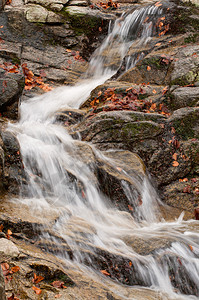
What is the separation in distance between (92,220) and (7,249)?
65.1 inches

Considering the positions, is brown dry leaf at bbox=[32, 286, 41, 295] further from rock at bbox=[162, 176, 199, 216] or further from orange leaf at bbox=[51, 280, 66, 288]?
rock at bbox=[162, 176, 199, 216]

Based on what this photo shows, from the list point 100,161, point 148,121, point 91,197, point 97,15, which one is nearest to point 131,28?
point 97,15

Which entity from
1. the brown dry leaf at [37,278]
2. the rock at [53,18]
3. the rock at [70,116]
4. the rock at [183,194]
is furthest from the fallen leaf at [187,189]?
the rock at [53,18]

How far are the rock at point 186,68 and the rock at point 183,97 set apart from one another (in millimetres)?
451

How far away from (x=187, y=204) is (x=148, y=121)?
5.94ft

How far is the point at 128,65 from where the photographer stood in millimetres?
9094

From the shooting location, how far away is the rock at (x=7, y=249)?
2974 mm

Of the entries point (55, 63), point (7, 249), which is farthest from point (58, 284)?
point (55, 63)

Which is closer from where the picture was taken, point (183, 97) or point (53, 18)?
point (183, 97)

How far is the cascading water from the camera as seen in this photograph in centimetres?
365

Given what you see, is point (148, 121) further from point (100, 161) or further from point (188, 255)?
point (188, 255)

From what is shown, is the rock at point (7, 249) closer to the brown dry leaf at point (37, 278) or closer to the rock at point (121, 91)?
the brown dry leaf at point (37, 278)

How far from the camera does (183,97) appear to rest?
686 centimetres

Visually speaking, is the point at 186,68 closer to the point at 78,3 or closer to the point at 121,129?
the point at 121,129
